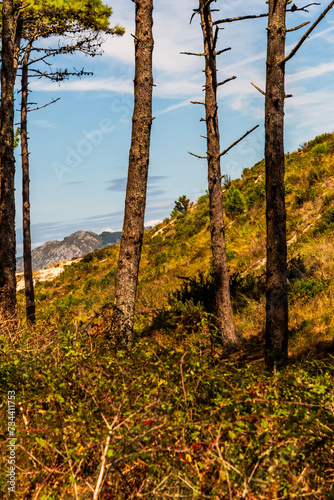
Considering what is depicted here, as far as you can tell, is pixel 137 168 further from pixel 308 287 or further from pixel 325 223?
pixel 325 223

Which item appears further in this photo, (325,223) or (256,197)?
(256,197)

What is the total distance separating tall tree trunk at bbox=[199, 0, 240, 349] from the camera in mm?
7312

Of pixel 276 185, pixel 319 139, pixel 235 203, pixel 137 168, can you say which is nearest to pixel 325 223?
pixel 276 185

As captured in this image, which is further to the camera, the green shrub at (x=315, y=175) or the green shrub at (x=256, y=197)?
the green shrub at (x=256, y=197)

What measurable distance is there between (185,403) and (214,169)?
5572mm

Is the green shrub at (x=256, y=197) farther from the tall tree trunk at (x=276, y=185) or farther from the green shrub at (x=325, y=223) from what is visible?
the tall tree trunk at (x=276, y=185)

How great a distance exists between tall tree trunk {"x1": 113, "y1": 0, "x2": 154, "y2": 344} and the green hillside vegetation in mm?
503

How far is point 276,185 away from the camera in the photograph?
17.3ft

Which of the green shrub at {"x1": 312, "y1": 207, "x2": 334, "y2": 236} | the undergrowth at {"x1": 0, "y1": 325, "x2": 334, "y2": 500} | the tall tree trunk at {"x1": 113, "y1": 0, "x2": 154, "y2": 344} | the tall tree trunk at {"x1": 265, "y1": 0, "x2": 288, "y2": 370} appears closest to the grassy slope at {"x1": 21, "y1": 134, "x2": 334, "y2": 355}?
the green shrub at {"x1": 312, "y1": 207, "x2": 334, "y2": 236}

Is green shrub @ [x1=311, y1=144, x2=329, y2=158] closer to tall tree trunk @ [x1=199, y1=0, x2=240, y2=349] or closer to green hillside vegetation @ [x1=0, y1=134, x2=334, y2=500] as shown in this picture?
green hillside vegetation @ [x1=0, y1=134, x2=334, y2=500]

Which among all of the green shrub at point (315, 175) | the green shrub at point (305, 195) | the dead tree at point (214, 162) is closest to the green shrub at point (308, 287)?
the dead tree at point (214, 162)

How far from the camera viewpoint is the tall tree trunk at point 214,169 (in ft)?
24.0

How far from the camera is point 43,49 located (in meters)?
13.9

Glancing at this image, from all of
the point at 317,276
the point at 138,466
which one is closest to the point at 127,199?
the point at 138,466
